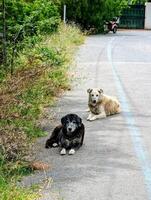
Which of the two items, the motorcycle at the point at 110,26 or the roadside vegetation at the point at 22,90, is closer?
the roadside vegetation at the point at 22,90

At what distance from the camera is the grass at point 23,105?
343 inches

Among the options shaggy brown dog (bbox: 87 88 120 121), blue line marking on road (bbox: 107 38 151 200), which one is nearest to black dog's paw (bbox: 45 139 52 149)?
blue line marking on road (bbox: 107 38 151 200)

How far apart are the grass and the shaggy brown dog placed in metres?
Result: 1.00

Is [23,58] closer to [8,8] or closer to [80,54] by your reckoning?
[8,8]

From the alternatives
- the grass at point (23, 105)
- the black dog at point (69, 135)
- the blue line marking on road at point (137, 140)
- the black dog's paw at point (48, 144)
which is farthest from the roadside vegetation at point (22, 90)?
the blue line marking on road at point (137, 140)

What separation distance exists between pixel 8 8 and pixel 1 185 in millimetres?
11168

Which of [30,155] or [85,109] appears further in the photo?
[85,109]

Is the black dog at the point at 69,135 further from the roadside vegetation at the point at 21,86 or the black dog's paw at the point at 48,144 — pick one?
the roadside vegetation at the point at 21,86

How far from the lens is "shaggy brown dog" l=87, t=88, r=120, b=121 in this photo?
13055 mm

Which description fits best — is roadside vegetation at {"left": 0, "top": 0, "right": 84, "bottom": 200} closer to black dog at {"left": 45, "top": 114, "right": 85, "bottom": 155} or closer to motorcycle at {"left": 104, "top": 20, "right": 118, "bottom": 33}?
black dog at {"left": 45, "top": 114, "right": 85, "bottom": 155}

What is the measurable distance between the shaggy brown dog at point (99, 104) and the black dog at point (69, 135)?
7.71 ft

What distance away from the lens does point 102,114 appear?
13.2m

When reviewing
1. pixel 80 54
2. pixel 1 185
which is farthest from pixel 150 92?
pixel 80 54

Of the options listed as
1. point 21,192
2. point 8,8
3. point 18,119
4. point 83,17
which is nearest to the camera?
point 21,192
